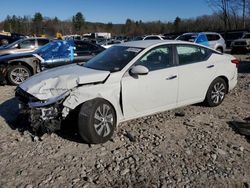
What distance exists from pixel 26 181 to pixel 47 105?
1.27 meters

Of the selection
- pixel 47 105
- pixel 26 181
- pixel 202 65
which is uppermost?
pixel 202 65

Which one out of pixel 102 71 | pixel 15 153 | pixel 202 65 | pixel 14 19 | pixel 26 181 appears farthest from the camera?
pixel 14 19

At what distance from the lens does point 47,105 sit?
4922 millimetres

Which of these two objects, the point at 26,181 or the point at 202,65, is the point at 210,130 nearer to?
the point at 202,65

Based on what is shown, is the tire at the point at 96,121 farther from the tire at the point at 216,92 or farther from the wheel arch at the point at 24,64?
the wheel arch at the point at 24,64

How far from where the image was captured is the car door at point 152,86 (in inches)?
213

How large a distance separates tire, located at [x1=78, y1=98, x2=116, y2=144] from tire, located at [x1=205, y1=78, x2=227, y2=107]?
98.3 inches

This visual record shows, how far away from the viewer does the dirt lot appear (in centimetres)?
402

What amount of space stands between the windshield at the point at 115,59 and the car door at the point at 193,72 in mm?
972

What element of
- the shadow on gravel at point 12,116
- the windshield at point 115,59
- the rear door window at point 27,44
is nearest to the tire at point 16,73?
the shadow on gravel at point 12,116

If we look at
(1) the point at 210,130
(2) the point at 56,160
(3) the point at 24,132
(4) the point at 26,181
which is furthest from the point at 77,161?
(1) the point at 210,130

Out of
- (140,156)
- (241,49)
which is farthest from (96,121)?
(241,49)

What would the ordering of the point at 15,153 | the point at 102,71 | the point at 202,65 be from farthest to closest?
the point at 202,65, the point at 102,71, the point at 15,153

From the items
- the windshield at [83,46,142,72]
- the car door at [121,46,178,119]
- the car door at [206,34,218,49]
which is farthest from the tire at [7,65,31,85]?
the car door at [206,34,218,49]
